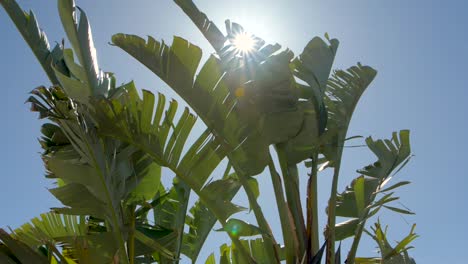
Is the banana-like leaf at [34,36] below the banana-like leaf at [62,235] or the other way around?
the other way around

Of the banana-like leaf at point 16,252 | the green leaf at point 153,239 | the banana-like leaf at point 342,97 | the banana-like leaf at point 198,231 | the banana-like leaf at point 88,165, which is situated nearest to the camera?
the banana-like leaf at point 16,252

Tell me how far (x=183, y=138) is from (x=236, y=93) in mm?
531

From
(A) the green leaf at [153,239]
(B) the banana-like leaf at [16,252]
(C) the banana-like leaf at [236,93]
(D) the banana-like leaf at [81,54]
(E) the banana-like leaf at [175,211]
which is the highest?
(D) the banana-like leaf at [81,54]

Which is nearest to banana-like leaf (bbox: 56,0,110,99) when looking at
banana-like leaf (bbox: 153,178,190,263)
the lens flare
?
the lens flare

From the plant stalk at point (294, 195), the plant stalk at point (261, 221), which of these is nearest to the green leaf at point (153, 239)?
→ the plant stalk at point (261, 221)

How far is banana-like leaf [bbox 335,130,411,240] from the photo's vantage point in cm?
402

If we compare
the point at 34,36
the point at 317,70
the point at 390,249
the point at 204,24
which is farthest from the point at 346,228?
the point at 34,36

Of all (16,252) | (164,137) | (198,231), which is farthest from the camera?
(198,231)

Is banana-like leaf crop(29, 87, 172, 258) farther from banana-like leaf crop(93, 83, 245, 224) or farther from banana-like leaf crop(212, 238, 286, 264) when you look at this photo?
banana-like leaf crop(212, 238, 286, 264)

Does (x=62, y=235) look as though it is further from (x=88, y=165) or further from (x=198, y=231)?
(x=198, y=231)

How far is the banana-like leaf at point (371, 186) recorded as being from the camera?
402cm

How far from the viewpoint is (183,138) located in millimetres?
3547

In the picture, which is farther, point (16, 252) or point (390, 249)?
point (390, 249)

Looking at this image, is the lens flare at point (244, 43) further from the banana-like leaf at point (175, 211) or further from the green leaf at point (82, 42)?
the banana-like leaf at point (175, 211)
